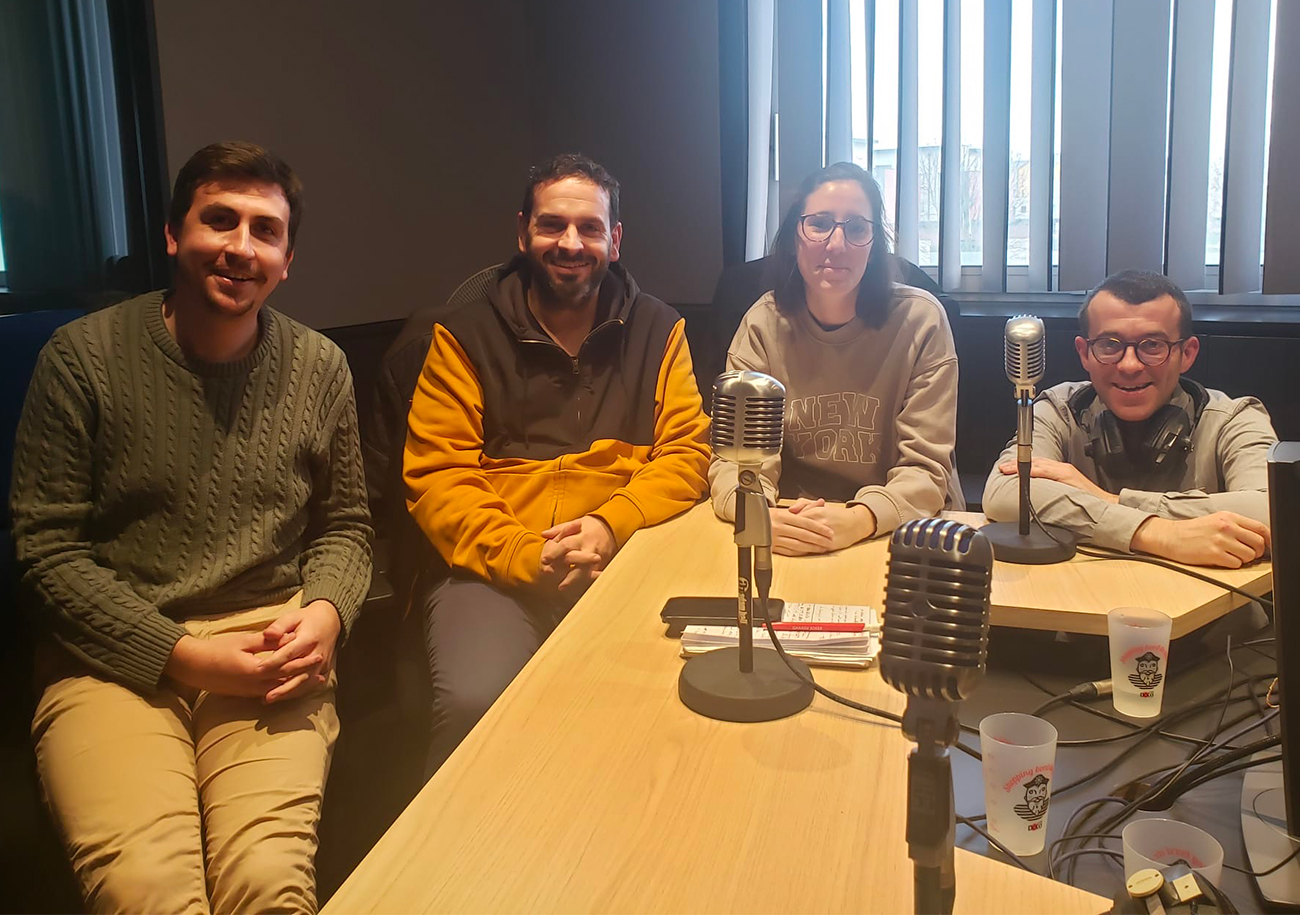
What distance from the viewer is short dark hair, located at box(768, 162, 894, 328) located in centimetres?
219

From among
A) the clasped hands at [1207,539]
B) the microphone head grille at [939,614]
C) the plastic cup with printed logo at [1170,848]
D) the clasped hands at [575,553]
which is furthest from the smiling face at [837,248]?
the microphone head grille at [939,614]

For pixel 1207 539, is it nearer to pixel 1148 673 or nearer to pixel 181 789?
pixel 1148 673

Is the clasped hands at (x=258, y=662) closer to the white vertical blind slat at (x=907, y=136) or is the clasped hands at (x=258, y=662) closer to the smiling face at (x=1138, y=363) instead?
the smiling face at (x=1138, y=363)

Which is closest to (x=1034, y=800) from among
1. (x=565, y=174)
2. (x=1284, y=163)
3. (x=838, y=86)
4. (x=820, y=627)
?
(x=820, y=627)

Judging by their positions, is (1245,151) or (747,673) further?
(1245,151)

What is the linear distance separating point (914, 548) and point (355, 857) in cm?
171

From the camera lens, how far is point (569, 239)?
7.17 feet

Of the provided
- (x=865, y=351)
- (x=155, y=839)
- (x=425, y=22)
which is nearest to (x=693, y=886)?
(x=155, y=839)

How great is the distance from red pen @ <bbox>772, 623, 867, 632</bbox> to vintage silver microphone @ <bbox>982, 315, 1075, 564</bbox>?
0.42 meters

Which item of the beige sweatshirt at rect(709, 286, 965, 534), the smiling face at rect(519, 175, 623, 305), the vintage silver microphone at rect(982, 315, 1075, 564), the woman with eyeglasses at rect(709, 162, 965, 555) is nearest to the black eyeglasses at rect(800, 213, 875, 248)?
the woman with eyeglasses at rect(709, 162, 965, 555)

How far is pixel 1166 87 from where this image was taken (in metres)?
2.90

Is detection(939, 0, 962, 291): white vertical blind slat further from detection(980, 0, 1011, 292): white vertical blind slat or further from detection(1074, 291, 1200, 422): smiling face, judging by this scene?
detection(1074, 291, 1200, 422): smiling face

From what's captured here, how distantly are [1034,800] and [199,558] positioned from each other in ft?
4.38

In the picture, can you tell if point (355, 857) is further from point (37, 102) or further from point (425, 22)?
point (425, 22)
